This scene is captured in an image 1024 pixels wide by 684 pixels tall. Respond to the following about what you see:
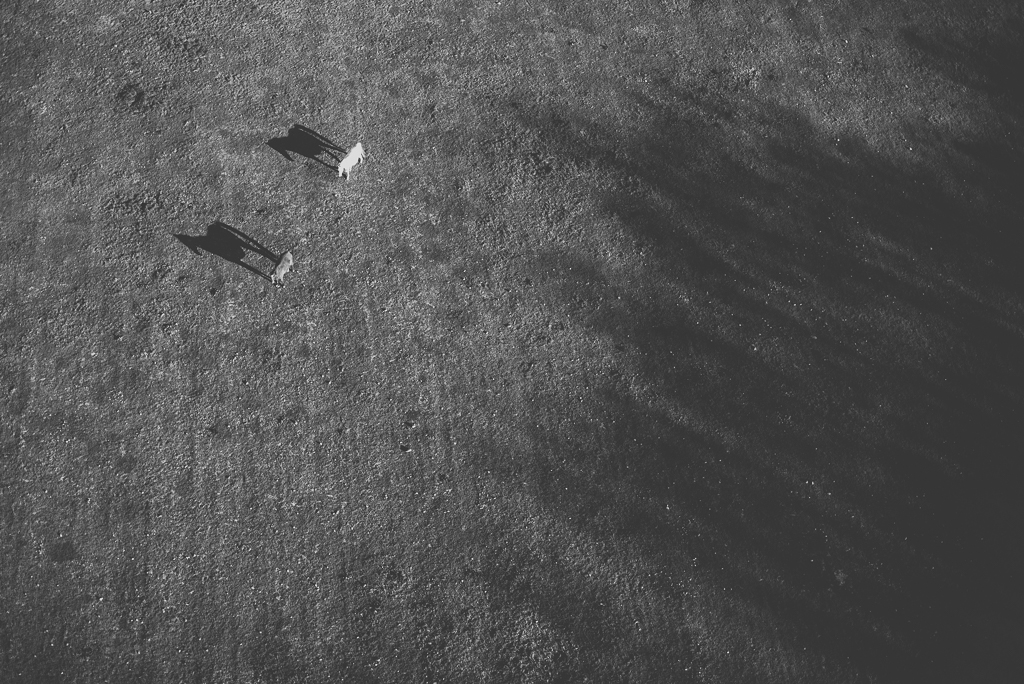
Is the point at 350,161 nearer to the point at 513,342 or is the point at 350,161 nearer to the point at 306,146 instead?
the point at 306,146

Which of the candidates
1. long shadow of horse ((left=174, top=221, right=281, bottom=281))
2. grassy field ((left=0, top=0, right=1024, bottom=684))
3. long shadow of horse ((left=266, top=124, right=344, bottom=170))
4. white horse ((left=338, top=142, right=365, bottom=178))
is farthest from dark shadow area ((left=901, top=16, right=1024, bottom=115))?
long shadow of horse ((left=174, top=221, right=281, bottom=281))

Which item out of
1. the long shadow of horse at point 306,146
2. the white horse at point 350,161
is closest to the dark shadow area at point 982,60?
the white horse at point 350,161

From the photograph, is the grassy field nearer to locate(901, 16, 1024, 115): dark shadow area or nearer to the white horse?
locate(901, 16, 1024, 115): dark shadow area

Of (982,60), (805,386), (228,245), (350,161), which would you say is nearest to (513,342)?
(350,161)

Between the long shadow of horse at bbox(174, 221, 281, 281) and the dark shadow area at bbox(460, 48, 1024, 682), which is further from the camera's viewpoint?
the long shadow of horse at bbox(174, 221, 281, 281)

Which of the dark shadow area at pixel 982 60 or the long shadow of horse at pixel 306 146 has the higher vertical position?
the dark shadow area at pixel 982 60

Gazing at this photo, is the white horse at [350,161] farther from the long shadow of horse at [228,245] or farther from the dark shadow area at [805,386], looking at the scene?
the dark shadow area at [805,386]
